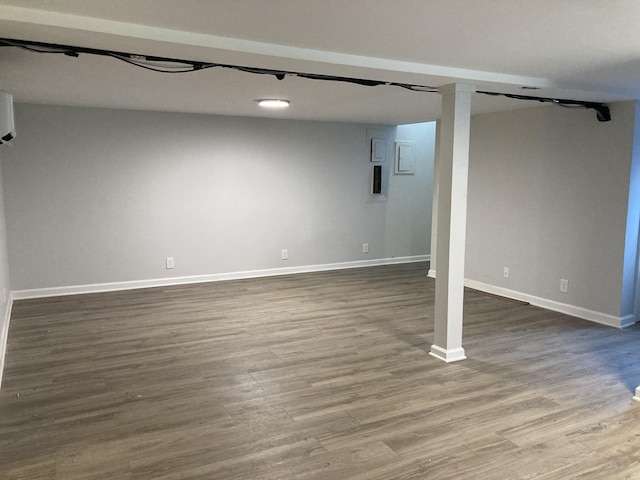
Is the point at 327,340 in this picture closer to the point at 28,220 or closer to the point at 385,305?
the point at 385,305

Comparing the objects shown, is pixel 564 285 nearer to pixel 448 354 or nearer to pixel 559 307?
pixel 559 307

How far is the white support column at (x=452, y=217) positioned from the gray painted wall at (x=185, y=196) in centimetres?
339

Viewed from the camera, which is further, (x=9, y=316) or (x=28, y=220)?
(x=28, y=220)

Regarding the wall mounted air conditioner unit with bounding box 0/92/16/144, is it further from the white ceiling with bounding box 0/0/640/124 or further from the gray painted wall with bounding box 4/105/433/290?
the gray painted wall with bounding box 4/105/433/290

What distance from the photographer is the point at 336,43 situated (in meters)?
2.82

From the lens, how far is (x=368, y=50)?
2.99 meters

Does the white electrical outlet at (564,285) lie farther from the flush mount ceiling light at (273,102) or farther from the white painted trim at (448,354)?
the flush mount ceiling light at (273,102)

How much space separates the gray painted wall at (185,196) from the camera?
5.66 meters

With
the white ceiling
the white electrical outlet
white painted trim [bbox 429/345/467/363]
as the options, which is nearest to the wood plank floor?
white painted trim [bbox 429/345/467/363]

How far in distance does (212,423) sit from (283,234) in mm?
4302

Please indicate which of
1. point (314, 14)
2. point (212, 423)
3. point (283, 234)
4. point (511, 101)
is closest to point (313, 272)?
point (283, 234)

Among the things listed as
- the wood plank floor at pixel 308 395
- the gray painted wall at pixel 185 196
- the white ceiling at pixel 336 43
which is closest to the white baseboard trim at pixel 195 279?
the gray painted wall at pixel 185 196

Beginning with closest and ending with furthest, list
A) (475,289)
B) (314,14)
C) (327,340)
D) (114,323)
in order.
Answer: (314,14), (327,340), (114,323), (475,289)

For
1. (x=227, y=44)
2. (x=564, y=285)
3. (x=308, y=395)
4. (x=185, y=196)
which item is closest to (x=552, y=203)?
(x=564, y=285)
